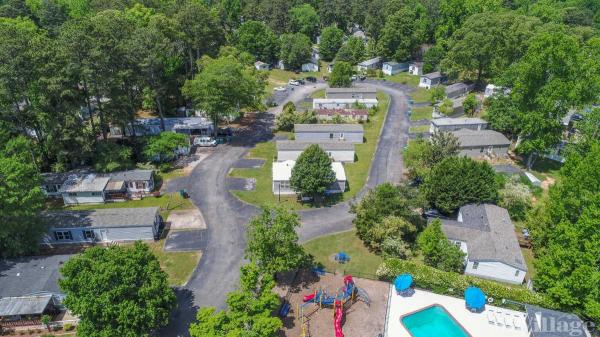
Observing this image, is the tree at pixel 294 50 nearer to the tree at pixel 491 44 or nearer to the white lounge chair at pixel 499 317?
the tree at pixel 491 44

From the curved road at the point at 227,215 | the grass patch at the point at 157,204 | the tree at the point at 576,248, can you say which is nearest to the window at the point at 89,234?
the grass patch at the point at 157,204

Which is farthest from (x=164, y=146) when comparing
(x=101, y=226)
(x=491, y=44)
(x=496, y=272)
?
(x=491, y=44)

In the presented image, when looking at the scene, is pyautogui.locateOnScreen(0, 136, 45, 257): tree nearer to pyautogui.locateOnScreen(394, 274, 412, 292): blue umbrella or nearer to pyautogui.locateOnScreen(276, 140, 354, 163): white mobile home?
pyautogui.locateOnScreen(276, 140, 354, 163): white mobile home

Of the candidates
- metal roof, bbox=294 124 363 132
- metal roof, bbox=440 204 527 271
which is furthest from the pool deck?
metal roof, bbox=294 124 363 132

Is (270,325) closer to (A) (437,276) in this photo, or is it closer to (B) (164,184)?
(A) (437,276)

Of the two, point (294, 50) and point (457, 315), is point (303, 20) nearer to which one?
point (294, 50)
